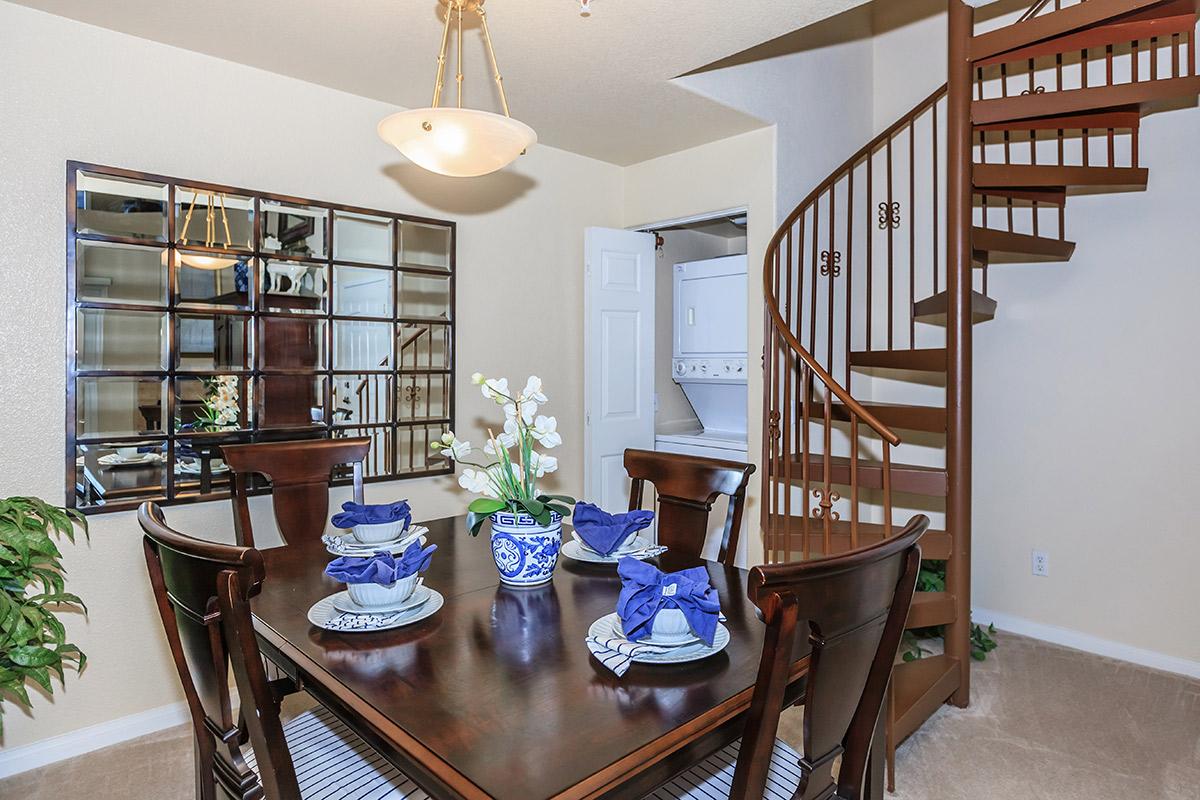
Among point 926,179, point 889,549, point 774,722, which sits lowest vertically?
point 774,722

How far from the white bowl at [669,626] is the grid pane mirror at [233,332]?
219 centimetres

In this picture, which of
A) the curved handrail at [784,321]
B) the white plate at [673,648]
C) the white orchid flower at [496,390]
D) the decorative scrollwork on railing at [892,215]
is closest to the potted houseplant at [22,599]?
the white orchid flower at [496,390]

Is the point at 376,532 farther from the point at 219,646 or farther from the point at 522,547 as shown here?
the point at 219,646

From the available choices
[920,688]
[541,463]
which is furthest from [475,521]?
[920,688]

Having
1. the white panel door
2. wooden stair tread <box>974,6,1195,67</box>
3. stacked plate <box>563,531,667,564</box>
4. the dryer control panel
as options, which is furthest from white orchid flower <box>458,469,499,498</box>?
the dryer control panel

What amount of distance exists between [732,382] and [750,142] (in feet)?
4.70

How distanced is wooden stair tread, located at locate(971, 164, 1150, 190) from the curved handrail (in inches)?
17.2

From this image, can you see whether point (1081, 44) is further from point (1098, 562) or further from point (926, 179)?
point (1098, 562)

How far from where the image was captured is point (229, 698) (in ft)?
4.27

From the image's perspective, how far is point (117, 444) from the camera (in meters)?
2.56

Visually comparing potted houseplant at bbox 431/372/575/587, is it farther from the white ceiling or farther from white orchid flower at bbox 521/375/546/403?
the white ceiling

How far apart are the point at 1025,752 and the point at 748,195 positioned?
2728 mm

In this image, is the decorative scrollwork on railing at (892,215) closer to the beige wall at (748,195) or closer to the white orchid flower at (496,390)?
the beige wall at (748,195)

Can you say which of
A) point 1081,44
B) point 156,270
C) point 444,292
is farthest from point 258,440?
point 1081,44
